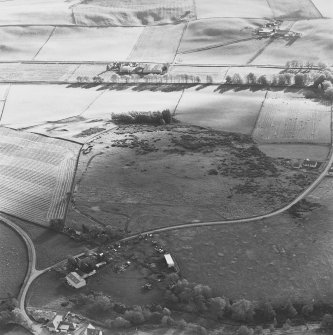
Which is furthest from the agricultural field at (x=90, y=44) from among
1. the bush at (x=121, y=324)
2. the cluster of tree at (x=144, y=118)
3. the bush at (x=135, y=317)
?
the bush at (x=121, y=324)

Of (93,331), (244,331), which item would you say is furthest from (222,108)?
A: (93,331)

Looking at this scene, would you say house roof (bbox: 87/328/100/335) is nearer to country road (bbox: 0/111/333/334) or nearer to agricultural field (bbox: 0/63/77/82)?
country road (bbox: 0/111/333/334)

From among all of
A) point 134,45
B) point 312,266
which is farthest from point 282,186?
point 134,45

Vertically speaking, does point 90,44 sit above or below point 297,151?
above

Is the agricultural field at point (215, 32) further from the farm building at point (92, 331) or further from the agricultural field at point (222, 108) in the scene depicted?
the farm building at point (92, 331)

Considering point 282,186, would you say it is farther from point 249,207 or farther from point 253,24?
point 253,24

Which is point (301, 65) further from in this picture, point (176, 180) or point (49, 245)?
point (49, 245)

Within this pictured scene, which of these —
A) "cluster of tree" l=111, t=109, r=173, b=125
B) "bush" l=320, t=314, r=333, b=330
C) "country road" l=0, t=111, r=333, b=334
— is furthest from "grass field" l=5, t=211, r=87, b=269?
"cluster of tree" l=111, t=109, r=173, b=125
